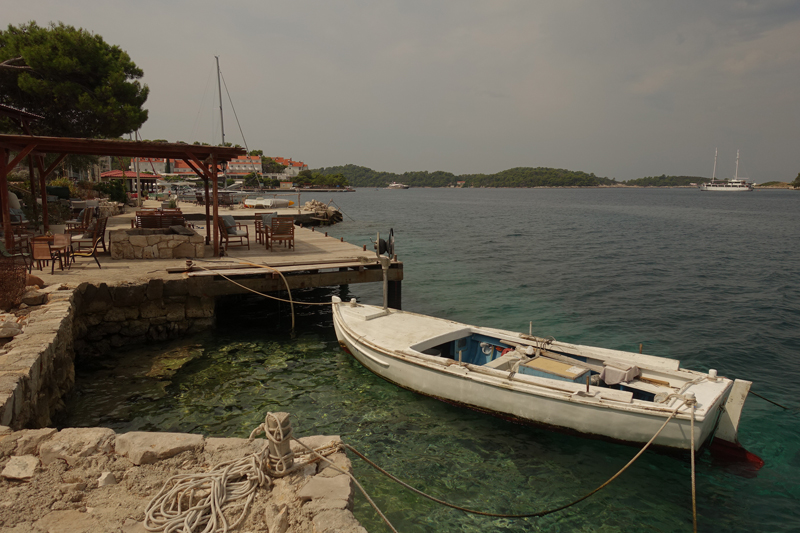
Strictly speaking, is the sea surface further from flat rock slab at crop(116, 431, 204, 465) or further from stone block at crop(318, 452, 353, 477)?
flat rock slab at crop(116, 431, 204, 465)

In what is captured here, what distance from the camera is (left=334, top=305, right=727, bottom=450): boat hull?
20.1 ft

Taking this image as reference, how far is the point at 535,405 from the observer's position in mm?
6867

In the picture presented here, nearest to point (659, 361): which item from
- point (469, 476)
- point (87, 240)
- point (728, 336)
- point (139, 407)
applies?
point (469, 476)

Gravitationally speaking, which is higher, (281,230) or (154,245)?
(281,230)

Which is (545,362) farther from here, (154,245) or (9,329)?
(154,245)

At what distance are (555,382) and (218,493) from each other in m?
5.00

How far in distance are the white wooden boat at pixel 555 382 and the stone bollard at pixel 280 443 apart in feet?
13.1

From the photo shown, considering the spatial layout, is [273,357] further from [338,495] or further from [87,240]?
[338,495]

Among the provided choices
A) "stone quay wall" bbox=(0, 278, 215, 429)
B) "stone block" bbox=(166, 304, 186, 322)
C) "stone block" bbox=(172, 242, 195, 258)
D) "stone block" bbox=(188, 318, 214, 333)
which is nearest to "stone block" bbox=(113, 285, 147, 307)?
"stone quay wall" bbox=(0, 278, 215, 429)

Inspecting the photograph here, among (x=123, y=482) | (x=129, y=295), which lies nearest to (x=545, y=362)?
(x=123, y=482)

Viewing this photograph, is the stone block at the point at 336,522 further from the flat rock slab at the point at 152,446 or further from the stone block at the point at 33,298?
the stone block at the point at 33,298

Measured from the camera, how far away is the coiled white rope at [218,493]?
10.9 ft

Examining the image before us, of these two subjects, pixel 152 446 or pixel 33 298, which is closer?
pixel 152 446

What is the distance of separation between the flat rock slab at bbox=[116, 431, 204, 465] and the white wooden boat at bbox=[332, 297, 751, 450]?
4.22 metres
